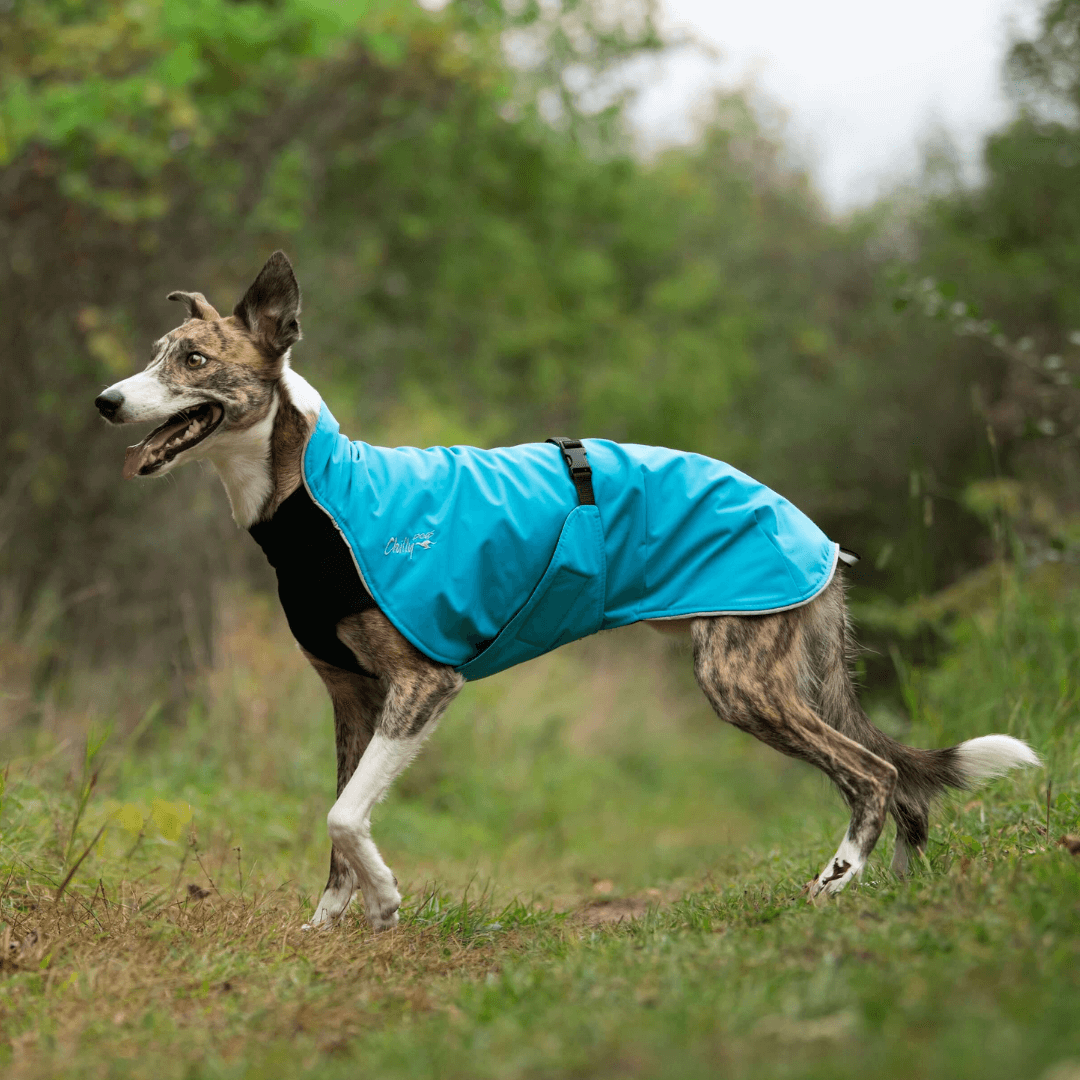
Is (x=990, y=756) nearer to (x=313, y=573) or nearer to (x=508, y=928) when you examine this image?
(x=508, y=928)

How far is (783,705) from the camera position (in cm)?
419

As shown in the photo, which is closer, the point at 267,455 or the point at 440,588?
the point at 440,588

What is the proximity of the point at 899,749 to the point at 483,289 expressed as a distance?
641 inches

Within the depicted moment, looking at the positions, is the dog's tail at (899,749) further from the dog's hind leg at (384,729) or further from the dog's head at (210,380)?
the dog's head at (210,380)

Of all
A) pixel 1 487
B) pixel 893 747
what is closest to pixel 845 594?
pixel 893 747

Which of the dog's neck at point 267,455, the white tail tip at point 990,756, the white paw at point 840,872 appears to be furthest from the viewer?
the dog's neck at point 267,455

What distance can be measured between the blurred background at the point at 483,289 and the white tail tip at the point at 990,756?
0.81 m

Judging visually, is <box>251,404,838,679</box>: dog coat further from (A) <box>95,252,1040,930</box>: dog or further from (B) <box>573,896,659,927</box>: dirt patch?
(B) <box>573,896,659,927</box>: dirt patch

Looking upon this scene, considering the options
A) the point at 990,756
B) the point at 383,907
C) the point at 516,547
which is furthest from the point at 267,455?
the point at 990,756

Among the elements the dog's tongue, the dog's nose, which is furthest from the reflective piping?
the dog's nose

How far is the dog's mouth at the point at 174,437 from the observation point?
4.14 metres

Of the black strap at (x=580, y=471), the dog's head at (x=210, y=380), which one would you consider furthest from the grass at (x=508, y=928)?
the black strap at (x=580, y=471)

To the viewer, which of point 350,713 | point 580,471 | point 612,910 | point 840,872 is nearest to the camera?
point 840,872

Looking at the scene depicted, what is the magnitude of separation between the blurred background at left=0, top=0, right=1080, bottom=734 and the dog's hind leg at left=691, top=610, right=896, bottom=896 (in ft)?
2.98
